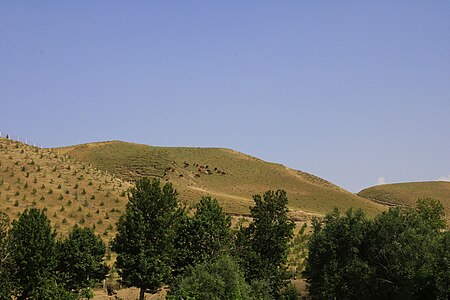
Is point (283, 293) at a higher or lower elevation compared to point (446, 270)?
lower

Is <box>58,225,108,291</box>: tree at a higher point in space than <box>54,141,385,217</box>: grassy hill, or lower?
lower

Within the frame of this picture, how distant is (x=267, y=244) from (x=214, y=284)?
24.6ft

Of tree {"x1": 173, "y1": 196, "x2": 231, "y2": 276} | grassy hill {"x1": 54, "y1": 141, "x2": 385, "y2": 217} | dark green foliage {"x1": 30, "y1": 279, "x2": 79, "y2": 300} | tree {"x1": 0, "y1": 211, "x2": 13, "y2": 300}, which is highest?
grassy hill {"x1": 54, "y1": 141, "x2": 385, "y2": 217}

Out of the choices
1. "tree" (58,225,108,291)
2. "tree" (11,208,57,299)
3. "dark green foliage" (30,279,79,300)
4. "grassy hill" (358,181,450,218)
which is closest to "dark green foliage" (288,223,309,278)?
"tree" (58,225,108,291)

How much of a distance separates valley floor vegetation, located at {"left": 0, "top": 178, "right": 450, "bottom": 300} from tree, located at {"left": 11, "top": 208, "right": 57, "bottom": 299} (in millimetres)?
53

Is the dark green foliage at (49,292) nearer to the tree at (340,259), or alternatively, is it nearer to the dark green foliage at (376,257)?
the tree at (340,259)

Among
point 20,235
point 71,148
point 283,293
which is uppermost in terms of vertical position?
point 71,148

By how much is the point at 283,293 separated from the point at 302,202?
61.5 metres

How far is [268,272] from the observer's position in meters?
33.8

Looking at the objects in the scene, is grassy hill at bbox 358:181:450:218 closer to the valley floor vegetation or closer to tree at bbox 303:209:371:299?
tree at bbox 303:209:371:299

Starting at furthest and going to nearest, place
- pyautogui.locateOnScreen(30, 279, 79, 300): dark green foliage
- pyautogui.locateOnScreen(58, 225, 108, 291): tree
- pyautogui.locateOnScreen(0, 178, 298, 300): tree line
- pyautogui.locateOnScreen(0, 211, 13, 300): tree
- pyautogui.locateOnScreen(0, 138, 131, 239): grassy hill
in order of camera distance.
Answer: pyautogui.locateOnScreen(0, 138, 131, 239): grassy hill < pyautogui.locateOnScreen(58, 225, 108, 291): tree < pyautogui.locateOnScreen(30, 279, 79, 300): dark green foliage < pyautogui.locateOnScreen(0, 178, 298, 300): tree line < pyautogui.locateOnScreen(0, 211, 13, 300): tree

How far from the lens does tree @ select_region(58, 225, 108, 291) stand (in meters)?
31.8

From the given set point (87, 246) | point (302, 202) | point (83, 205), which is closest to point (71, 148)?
point (302, 202)

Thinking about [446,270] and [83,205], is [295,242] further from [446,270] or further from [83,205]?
[446,270]
